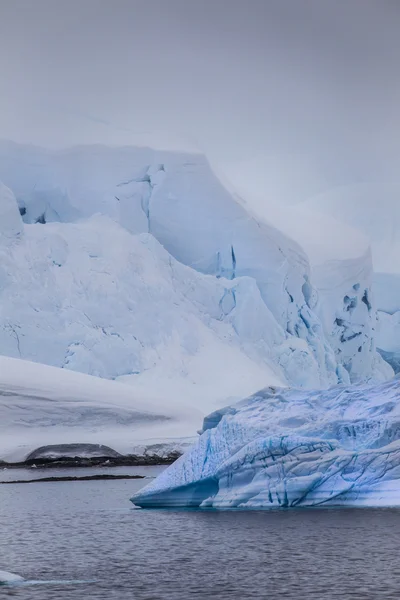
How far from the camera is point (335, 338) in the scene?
132 ft

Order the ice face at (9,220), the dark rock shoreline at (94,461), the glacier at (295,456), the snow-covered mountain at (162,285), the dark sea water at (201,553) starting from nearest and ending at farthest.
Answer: the dark sea water at (201,553) < the glacier at (295,456) < the dark rock shoreline at (94,461) < the snow-covered mountain at (162,285) < the ice face at (9,220)

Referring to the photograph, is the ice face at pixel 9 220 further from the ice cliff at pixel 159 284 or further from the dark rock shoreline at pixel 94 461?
the dark rock shoreline at pixel 94 461

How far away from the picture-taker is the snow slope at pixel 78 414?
28.1 m

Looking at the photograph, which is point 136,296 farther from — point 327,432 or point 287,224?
point 327,432

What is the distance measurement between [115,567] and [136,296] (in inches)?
884

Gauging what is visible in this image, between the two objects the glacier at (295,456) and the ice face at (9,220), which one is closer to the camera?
the glacier at (295,456)

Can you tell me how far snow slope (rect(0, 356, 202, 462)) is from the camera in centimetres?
2808

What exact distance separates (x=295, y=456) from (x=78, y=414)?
14205 mm

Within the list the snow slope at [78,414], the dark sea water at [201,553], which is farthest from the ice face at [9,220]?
the dark sea water at [201,553]

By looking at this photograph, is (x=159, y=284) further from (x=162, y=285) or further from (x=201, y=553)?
(x=201, y=553)

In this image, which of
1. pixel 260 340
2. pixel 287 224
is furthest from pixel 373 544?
pixel 287 224

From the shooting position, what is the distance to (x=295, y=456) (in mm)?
15648

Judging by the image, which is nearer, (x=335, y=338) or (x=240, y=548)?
(x=240, y=548)

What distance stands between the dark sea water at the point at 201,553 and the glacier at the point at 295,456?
0.89 feet
